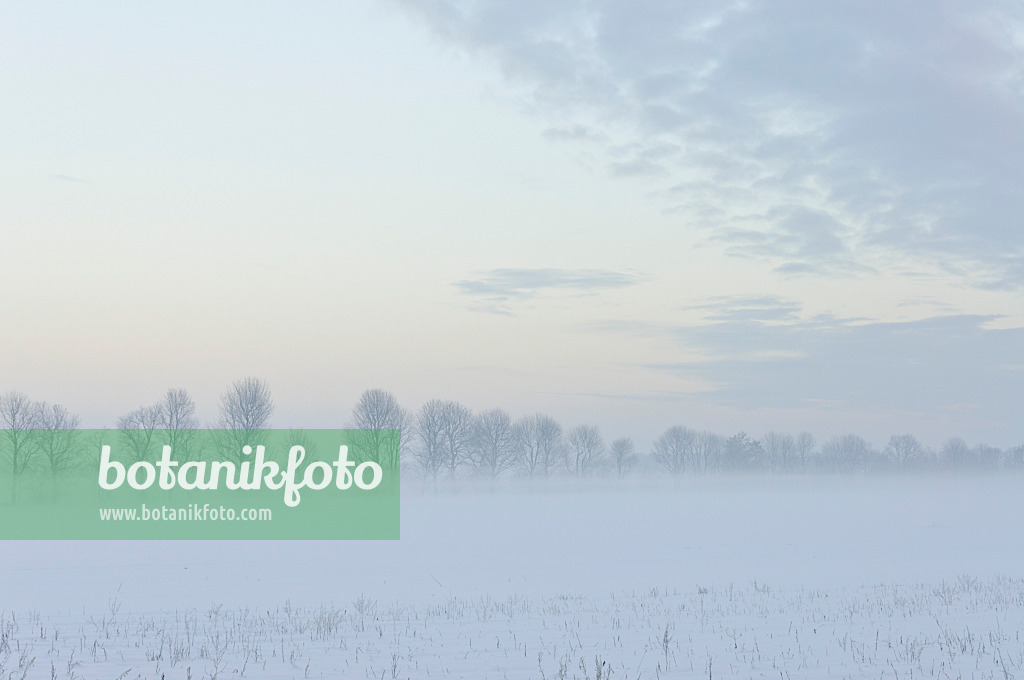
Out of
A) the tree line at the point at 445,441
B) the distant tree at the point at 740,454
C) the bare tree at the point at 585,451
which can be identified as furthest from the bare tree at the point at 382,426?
the distant tree at the point at 740,454

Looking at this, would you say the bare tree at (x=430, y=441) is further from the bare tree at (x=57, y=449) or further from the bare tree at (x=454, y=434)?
the bare tree at (x=57, y=449)

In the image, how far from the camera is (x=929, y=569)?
2753cm

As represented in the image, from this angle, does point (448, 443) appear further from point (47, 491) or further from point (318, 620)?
point (318, 620)

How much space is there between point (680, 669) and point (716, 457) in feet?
593

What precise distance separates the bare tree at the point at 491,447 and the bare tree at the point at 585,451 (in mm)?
31162

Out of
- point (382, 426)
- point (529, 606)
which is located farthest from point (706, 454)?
point (529, 606)

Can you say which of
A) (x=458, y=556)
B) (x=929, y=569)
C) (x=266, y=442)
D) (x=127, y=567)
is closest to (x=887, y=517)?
(x=929, y=569)

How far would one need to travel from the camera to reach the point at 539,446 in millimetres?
138875

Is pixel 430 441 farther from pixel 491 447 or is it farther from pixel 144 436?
pixel 144 436

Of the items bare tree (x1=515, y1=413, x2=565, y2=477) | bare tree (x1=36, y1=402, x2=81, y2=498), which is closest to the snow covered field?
bare tree (x1=36, y1=402, x2=81, y2=498)

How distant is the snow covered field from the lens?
1170cm

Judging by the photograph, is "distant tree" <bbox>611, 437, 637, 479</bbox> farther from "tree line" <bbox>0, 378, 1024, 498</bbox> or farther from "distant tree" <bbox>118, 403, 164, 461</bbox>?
"distant tree" <bbox>118, 403, 164, 461</bbox>

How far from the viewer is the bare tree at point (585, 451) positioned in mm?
151500

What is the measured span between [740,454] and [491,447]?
8600cm
